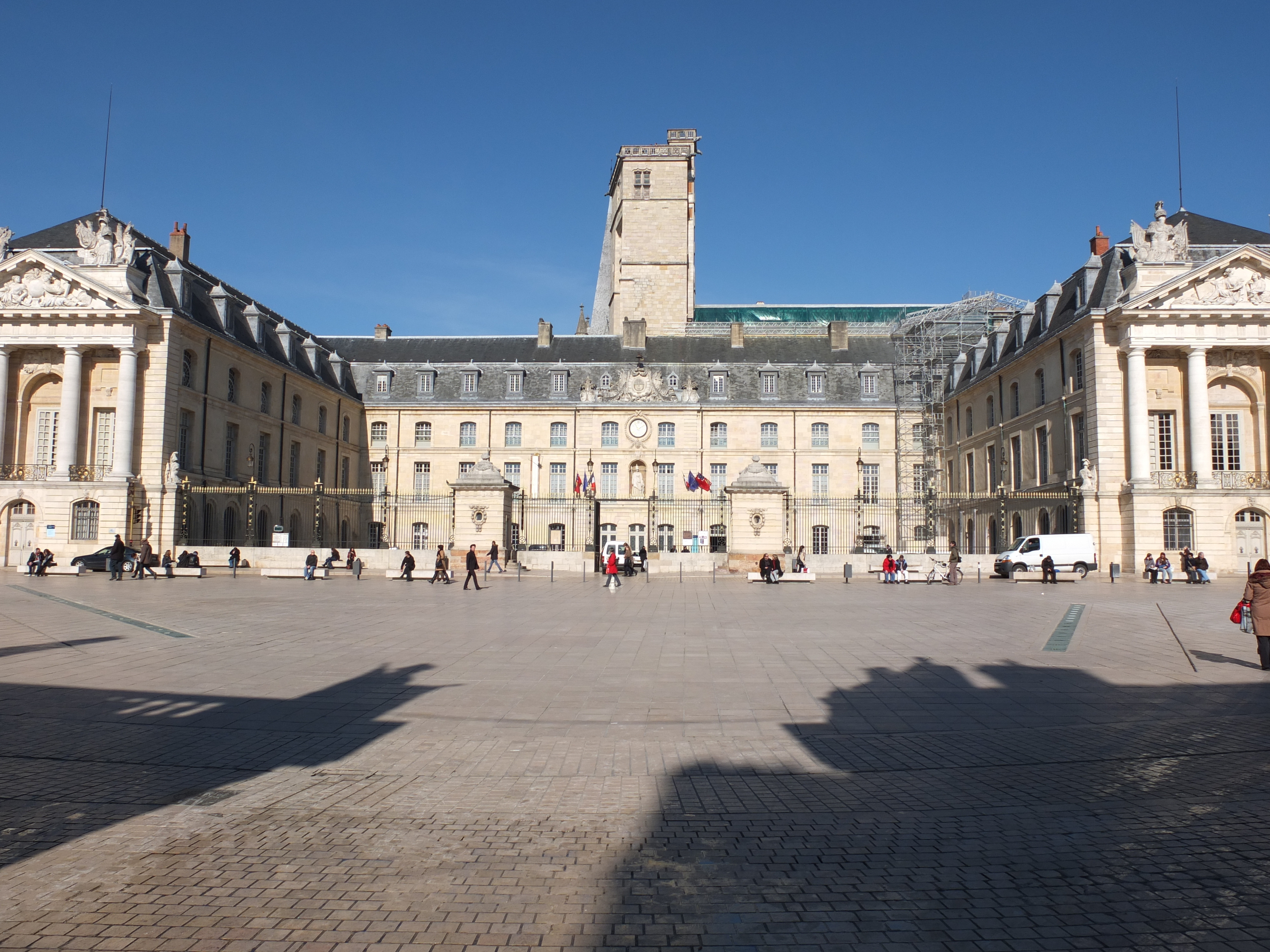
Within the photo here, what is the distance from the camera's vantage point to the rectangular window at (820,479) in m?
50.6

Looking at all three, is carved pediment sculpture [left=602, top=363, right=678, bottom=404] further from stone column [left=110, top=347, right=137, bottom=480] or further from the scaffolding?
stone column [left=110, top=347, right=137, bottom=480]

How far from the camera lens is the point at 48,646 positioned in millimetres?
11914

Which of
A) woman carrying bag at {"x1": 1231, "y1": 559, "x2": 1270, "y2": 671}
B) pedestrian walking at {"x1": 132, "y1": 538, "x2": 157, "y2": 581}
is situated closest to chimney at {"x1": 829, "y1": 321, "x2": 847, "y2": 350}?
pedestrian walking at {"x1": 132, "y1": 538, "x2": 157, "y2": 581}

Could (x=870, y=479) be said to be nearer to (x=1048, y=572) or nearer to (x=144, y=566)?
(x=1048, y=572)

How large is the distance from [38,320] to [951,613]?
33.5 m

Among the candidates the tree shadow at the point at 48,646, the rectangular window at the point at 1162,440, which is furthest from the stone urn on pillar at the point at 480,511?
the rectangular window at the point at 1162,440

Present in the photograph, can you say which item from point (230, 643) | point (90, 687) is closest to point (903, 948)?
point (90, 687)

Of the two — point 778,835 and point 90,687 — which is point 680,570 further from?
point 778,835

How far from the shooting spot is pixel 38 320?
3425cm

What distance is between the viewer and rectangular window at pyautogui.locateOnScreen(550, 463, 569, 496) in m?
51.0

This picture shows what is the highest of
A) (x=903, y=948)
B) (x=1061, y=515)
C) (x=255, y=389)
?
(x=255, y=389)

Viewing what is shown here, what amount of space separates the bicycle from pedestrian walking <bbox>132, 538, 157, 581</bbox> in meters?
22.4

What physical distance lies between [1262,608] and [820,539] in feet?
124

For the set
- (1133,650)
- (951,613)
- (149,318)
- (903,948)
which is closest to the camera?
(903,948)
